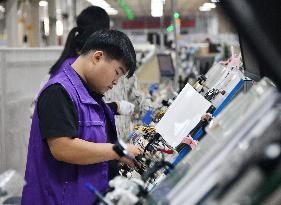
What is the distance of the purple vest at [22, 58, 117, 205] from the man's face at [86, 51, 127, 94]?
8 cm

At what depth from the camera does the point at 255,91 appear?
41.6 inches

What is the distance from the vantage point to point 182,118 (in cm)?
180

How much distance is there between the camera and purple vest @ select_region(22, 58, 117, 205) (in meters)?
2.00

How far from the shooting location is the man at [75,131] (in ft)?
6.23

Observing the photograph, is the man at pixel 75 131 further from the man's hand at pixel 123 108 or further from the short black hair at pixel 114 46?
the man's hand at pixel 123 108

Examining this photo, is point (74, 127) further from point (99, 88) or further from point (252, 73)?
point (252, 73)

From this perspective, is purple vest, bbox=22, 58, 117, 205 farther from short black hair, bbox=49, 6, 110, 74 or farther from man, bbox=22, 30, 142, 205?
short black hair, bbox=49, 6, 110, 74

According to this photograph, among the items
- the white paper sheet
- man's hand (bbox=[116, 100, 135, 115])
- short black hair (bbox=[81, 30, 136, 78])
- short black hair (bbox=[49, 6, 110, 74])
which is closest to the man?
short black hair (bbox=[81, 30, 136, 78])

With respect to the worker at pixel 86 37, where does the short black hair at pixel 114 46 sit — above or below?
above

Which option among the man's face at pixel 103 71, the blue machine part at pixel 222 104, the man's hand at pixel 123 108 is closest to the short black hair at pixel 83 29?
the man's hand at pixel 123 108

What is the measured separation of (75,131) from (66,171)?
0.66ft

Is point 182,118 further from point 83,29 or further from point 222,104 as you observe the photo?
point 83,29

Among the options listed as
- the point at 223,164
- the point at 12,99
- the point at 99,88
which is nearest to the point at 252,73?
the point at 99,88

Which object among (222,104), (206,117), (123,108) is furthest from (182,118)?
(123,108)
